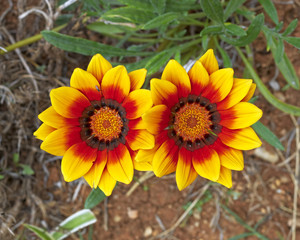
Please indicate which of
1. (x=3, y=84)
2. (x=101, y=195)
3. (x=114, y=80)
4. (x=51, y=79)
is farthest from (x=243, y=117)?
(x=3, y=84)

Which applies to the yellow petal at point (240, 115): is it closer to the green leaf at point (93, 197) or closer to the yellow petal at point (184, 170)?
the yellow petal at point (184, 170)

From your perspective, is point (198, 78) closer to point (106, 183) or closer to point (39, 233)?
point (106, 183)

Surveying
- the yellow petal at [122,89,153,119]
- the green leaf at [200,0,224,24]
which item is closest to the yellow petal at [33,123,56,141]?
the yellow petal at [122,89,153,119]

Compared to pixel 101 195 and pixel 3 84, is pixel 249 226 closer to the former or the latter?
pixel 101 195

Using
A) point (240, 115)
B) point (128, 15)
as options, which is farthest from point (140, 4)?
point (240, 115)

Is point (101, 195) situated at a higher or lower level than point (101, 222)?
higher

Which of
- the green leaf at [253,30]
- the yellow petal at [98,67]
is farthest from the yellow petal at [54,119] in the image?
the green leaf at [253,30]
